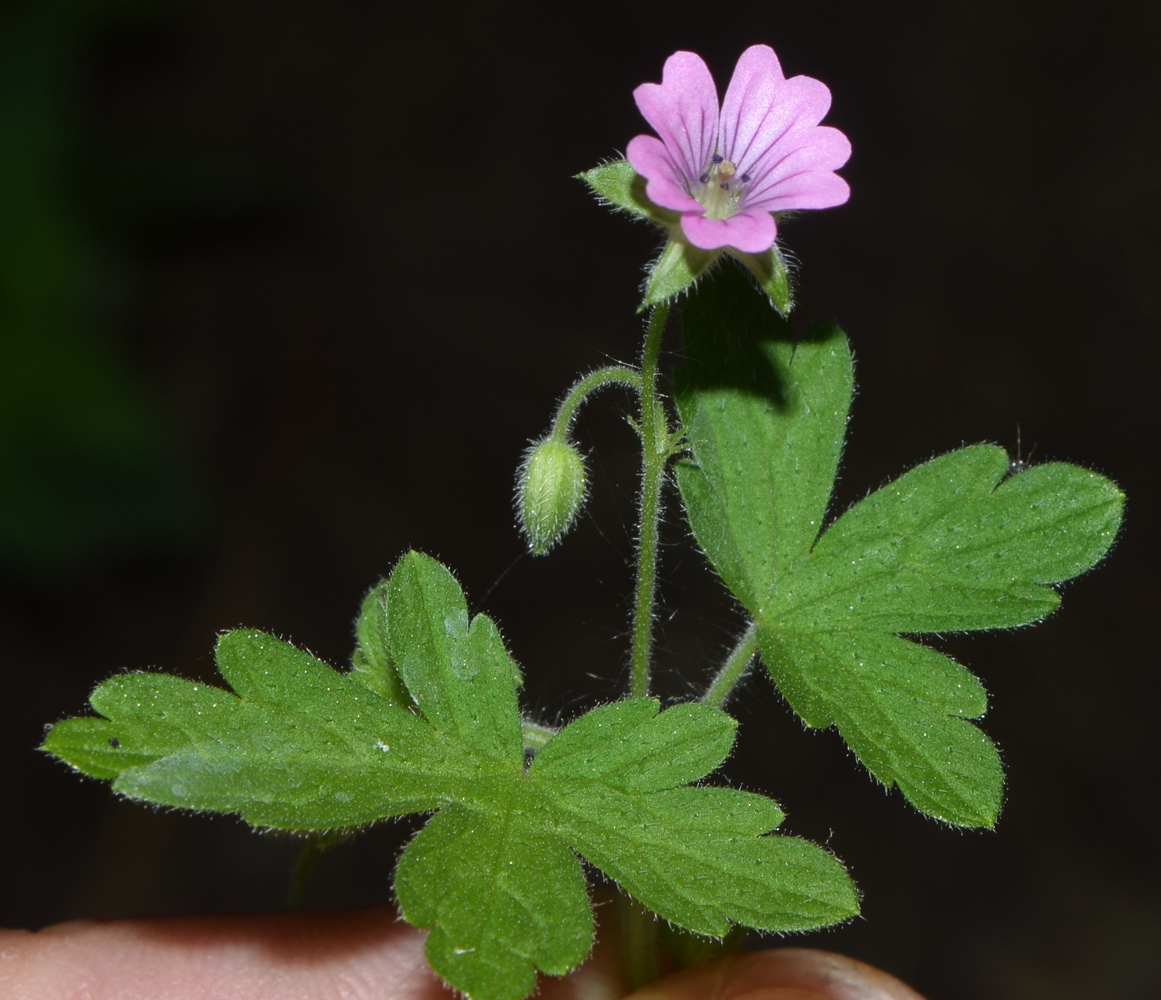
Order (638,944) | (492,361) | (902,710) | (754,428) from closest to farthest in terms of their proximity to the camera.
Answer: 1. (902,710)
2. (754,428)
3. (638,944)
4. (492,361)

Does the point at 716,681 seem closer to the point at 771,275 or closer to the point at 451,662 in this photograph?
the point at 451,662

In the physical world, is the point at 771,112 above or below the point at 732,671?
above

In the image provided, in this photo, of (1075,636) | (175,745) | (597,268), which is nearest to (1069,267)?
(1075,636)

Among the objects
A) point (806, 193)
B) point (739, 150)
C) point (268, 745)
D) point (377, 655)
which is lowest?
point (268, 745)

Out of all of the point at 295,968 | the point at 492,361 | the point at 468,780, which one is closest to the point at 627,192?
Result: the point at 468,780


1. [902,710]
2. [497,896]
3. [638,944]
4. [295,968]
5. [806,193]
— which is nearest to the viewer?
[497,896]

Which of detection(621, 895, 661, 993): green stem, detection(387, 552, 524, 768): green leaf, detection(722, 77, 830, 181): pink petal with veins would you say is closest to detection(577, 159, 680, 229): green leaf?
detection(722, 77, 830, 181): pink petal with veins

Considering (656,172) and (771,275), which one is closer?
(656,172)
